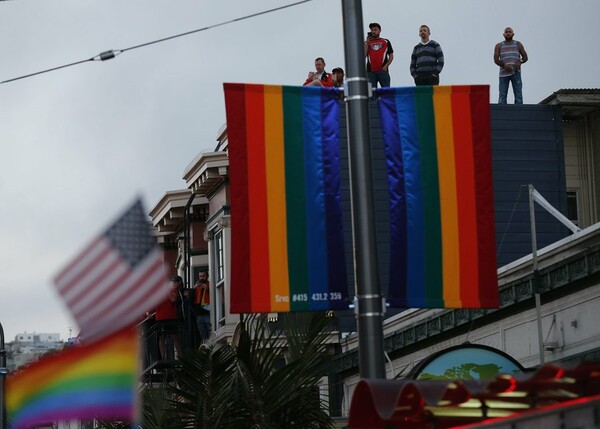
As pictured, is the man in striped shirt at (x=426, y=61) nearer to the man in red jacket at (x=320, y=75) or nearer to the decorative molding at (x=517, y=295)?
the man in red jacket at (x=320, y=75)

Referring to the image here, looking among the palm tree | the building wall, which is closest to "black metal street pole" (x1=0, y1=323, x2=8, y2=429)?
the palm tree

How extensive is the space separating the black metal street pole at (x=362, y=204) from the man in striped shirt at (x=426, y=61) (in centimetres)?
1763

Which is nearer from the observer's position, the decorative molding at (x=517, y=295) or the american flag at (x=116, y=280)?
the american flag at (x=116, y=280)

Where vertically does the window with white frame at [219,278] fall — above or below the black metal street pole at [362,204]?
above

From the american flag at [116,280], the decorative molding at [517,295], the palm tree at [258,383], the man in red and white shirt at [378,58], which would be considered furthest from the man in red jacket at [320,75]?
the american flag at [116,280]

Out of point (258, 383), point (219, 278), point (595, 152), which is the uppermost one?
point (595, 152)

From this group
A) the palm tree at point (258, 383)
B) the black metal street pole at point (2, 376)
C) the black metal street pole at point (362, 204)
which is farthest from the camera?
the black metal street pole at point (2, 376)

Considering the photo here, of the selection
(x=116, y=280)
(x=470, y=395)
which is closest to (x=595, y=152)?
(x=116, y=280)

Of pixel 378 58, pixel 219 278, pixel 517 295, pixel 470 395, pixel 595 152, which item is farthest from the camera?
pixel 219 278

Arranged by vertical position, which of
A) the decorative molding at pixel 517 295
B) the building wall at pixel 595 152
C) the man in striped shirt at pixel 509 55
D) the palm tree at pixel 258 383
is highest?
the man in striped shirt at pixel 509 55

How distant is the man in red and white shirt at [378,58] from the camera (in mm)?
27641

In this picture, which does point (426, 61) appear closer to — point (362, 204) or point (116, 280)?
point (116, 280)

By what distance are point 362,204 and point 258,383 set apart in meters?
4.63

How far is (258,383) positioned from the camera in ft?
47.7
